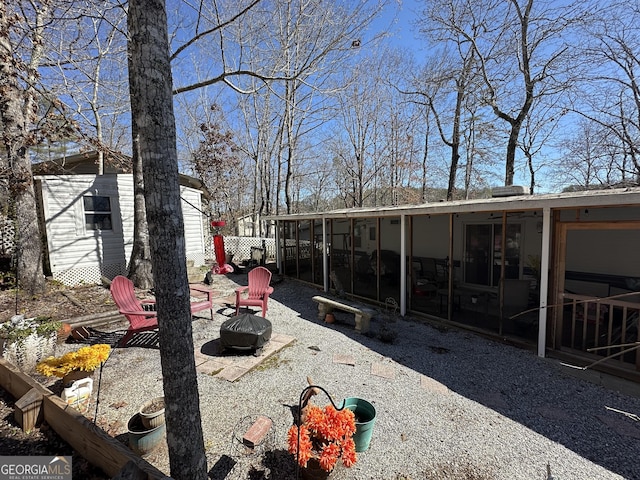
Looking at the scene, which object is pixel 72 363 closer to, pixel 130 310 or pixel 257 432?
pixel 257 432

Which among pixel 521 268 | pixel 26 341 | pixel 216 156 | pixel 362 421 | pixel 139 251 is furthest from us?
pixel 216 156

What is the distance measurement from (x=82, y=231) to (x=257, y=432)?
846cm

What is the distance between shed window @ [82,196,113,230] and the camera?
27.5 feet

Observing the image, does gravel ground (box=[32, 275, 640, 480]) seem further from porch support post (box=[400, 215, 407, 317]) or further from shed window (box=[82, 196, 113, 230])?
shed window (box=[82, 196, 113, 230])

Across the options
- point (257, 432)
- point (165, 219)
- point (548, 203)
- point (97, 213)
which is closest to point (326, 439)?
point (257, 432)

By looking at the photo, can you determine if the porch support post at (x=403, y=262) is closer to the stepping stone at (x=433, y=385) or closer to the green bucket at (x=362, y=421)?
the stepping stone at (x=433, y=385)

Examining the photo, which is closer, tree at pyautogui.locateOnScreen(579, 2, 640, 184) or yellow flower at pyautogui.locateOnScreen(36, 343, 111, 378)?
yellow flower at pyautogui.locateOnScreen(36, 343, 111, 378)

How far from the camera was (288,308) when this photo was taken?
283 inches

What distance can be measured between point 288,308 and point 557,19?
13.3m

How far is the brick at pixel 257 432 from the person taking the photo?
2706 millimetres

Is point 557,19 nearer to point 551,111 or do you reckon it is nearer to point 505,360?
point 551,111

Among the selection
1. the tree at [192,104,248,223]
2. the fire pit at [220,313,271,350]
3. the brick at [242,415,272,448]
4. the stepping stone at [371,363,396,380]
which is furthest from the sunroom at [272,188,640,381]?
the tree at [192,104,248,223]

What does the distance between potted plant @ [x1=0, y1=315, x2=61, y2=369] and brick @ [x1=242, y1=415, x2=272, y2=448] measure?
3.20 metres

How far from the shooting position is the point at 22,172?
6496 millimetres
